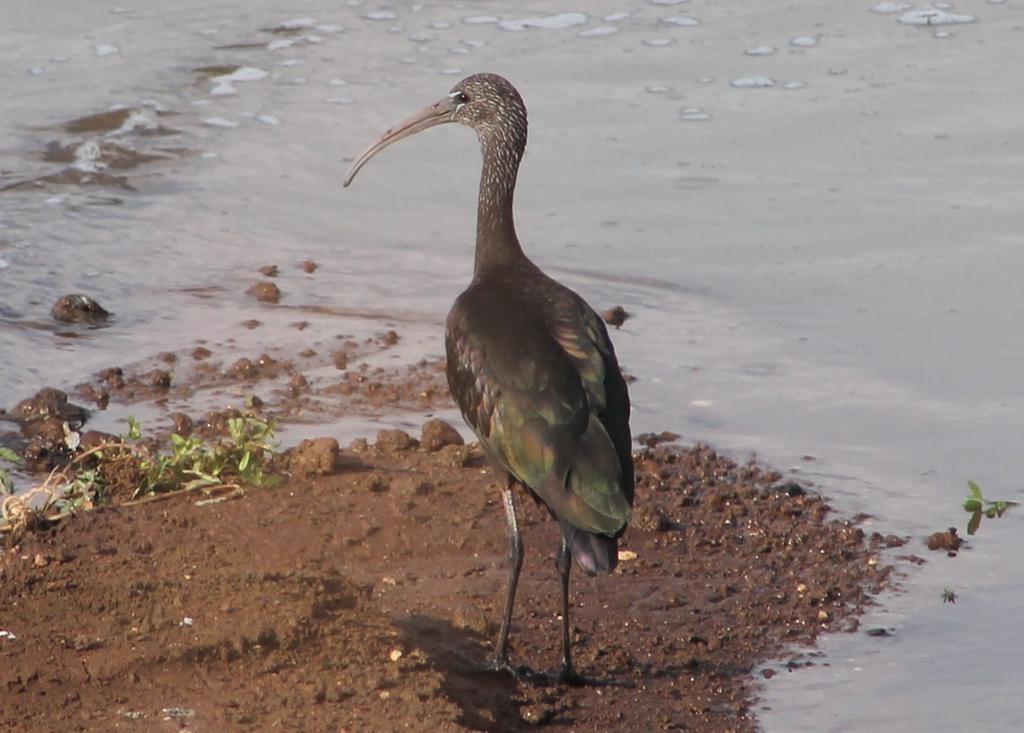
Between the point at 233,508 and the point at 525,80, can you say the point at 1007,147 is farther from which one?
the point at 233,508

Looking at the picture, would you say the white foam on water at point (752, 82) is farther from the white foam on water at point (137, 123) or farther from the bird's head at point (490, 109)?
the bird's head at point (490, 109)

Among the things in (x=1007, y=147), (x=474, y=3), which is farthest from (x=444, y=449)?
(x=474, y=3)

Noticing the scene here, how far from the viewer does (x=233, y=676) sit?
5.18 m

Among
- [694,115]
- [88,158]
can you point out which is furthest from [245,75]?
[694,115]

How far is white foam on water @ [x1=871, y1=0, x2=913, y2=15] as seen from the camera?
14.1 metres

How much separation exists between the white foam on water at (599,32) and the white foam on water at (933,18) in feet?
7.75

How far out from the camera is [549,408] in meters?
5.53

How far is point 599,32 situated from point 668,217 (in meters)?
4.06

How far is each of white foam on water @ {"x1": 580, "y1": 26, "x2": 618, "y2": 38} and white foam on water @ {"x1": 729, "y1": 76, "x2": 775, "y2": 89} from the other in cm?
165

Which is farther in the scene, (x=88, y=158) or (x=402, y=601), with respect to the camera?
(x=88, y=158)

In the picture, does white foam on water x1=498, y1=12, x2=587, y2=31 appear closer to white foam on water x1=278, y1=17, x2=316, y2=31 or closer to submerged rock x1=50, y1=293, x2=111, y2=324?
white foam on water x1=278, y1=17, x2=316, y2=31

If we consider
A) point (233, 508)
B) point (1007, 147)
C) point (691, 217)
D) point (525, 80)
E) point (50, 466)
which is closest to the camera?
point (233, 508)

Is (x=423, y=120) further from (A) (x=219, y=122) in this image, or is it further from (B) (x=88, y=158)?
(A) (x=219, y=122)

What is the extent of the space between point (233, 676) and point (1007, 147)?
732 centimetres
